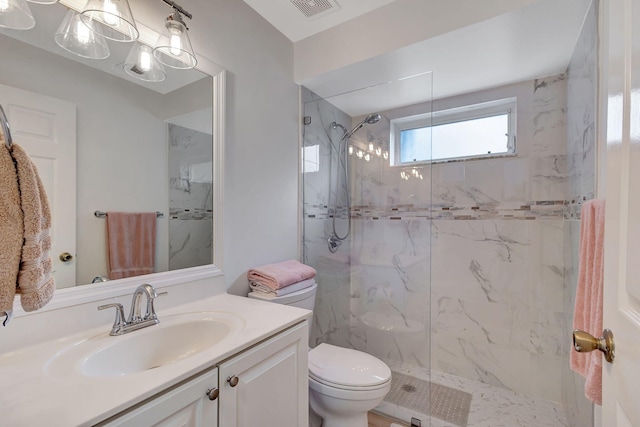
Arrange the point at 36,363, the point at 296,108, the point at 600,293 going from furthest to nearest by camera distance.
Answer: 1. the point at 296,108
2. the point at 600,293
3. the point at 36,363

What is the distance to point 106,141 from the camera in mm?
1120

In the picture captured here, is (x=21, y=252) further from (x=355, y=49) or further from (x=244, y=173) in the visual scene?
(x=355, y=49)

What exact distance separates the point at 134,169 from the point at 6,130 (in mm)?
747

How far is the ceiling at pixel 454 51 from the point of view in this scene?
4.50 ft

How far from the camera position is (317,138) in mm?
2225

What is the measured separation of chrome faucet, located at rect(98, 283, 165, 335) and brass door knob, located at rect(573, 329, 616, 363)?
4.24 ft

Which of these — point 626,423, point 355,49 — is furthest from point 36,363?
point 355,49

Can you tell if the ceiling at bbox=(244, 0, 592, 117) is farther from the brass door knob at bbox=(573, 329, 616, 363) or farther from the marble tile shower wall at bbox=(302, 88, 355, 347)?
the brass door knob at bbox=(573, 329, 616, 363)

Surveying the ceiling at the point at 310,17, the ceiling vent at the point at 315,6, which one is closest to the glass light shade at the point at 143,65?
the ceiling at the point at 310,17

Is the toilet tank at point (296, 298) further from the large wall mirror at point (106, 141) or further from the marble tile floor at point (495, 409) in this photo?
the marble tile floor at point (495, 409)

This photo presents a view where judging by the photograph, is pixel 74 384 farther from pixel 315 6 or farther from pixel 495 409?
pixel 495 409

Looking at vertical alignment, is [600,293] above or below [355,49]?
below

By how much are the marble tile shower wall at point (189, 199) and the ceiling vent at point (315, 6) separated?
0.97 metres

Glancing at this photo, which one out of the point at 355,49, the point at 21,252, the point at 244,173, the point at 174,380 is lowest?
the point at 174,380
